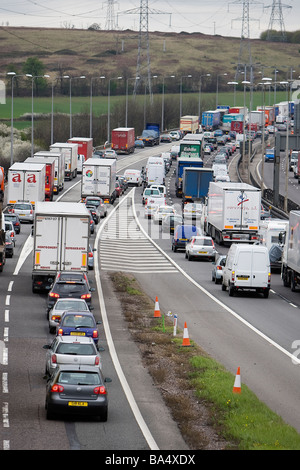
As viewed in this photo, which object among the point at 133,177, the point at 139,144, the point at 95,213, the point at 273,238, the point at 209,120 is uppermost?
the point at 209,120

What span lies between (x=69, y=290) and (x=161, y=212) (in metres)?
40.3

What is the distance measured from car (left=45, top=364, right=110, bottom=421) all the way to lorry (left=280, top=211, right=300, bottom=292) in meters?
24.1

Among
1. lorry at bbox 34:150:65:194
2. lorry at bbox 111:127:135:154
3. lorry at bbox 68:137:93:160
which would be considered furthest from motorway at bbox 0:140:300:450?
lorry at bbox 111:127:135:154

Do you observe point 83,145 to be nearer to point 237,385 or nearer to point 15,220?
point 15,220

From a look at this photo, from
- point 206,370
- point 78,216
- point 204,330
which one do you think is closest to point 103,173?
point 78,216

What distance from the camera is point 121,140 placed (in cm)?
13275

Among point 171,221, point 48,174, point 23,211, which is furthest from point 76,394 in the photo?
point 48,174

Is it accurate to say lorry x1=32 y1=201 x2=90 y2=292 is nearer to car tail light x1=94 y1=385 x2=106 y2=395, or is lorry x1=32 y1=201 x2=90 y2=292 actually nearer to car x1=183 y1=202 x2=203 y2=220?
car tail light x1=94 y1=385 x2=106 y2=395

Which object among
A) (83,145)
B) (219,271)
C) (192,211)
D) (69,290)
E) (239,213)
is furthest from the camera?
(83,145)

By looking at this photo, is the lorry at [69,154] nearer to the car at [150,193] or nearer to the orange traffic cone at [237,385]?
the car at [150,193]

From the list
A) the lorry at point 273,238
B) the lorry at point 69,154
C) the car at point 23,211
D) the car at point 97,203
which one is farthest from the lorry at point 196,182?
the lorry at point 273,238

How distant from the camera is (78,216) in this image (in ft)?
139

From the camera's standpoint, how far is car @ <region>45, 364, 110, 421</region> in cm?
2234

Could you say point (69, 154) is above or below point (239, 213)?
below
